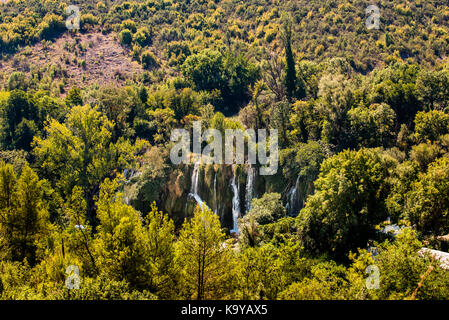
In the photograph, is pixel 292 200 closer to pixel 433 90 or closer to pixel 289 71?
pixel 289 71

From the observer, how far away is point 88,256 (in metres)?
26.3

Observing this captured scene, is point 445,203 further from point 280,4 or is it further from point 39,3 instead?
point 39,3

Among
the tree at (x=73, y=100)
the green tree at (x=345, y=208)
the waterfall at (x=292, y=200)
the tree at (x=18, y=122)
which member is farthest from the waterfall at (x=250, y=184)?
the tree at (x=18, y=122)

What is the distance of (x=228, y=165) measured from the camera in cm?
4491

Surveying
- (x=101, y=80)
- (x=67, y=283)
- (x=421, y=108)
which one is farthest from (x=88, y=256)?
(x=101, y=80)

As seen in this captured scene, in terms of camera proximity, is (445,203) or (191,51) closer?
(445,203)

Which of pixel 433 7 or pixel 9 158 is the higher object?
pixel 433 7

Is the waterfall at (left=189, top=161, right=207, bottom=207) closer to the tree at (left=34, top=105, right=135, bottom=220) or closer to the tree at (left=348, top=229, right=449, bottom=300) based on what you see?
the tree at (left=34, top=105, right=135, bottom=220)

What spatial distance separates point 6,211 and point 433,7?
8651cm

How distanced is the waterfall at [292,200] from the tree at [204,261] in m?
20.1

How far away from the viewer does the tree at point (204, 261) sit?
21.8 meters

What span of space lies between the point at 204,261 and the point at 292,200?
21.8 metres

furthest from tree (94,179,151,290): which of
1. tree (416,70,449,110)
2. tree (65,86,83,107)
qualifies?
tree (65,86,83,107)

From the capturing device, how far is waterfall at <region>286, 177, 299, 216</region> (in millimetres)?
41312
